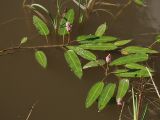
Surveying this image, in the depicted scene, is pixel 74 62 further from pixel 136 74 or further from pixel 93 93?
pixel 136 74

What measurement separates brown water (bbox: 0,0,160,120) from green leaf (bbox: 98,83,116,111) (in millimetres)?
62

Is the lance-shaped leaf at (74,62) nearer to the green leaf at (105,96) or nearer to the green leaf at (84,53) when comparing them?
the green leaf at (84,53)

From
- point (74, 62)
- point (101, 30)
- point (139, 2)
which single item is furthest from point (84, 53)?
point (139, 2)

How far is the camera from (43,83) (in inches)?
67.6

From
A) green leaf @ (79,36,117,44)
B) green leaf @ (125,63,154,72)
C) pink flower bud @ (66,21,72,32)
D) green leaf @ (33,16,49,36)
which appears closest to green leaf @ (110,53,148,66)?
green leaf @ (125,63,154,72)

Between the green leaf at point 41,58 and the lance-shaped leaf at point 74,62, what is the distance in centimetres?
10

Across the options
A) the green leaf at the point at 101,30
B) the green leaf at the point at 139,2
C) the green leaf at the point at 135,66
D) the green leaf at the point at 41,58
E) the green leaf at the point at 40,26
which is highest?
the green leaf at the point at 139,2

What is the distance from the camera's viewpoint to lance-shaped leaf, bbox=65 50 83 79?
5.45 feet

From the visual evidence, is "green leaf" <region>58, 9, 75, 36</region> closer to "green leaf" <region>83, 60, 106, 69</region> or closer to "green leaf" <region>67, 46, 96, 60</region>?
"green leaf" <region>67, 46, 96, 60</region>

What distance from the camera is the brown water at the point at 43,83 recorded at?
5.38ft

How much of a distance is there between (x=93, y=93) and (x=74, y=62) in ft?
0.58

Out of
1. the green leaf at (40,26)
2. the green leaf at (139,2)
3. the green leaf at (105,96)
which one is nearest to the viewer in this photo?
the green leaf at (105,96)

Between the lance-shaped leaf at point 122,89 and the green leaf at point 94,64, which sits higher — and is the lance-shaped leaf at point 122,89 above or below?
below

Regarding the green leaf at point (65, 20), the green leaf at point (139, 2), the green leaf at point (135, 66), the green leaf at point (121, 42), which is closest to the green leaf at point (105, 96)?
the green leaf at point (135, 66)
